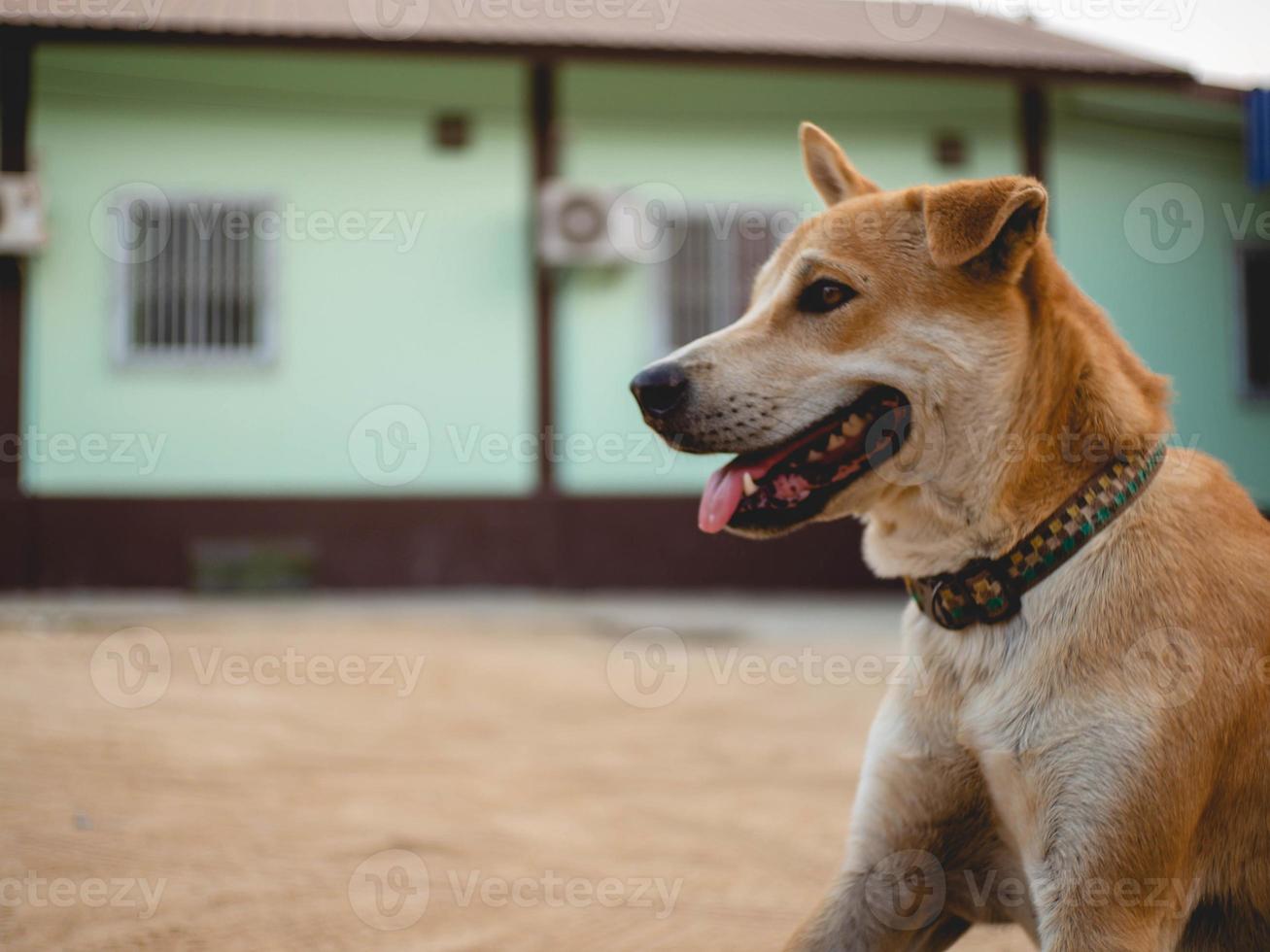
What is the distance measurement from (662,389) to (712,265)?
9983 mm

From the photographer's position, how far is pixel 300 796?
4430 millimetres

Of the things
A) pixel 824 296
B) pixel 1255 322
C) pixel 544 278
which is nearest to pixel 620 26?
pixel 544 278

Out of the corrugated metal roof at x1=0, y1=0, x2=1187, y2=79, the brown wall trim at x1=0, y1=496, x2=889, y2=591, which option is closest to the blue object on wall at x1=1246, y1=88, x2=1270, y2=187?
the corrugated metal roof at x1=0, y1=0, x2=1187, y2=79

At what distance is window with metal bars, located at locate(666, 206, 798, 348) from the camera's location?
1228cm

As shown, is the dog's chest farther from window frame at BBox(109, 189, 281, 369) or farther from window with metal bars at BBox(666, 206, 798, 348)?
window frame at BBox(109, 189, 281, 369)

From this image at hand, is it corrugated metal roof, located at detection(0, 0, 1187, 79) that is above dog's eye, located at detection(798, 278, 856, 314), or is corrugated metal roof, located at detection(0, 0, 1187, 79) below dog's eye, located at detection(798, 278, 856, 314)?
above

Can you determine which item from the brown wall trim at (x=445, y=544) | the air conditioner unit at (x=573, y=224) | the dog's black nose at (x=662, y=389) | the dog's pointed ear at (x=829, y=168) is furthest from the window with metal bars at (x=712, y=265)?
the dog's black nose at (x=662, y=389)

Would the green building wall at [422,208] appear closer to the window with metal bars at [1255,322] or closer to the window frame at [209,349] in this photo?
the window frame at [209,349]

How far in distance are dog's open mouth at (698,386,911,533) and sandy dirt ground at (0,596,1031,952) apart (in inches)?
49.0

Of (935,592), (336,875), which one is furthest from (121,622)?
(935,592)

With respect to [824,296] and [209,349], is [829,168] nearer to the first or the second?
[824,296]

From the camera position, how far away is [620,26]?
1238cm

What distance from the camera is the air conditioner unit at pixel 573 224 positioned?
11.6 m

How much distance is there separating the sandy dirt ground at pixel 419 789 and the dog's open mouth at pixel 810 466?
1.24m
